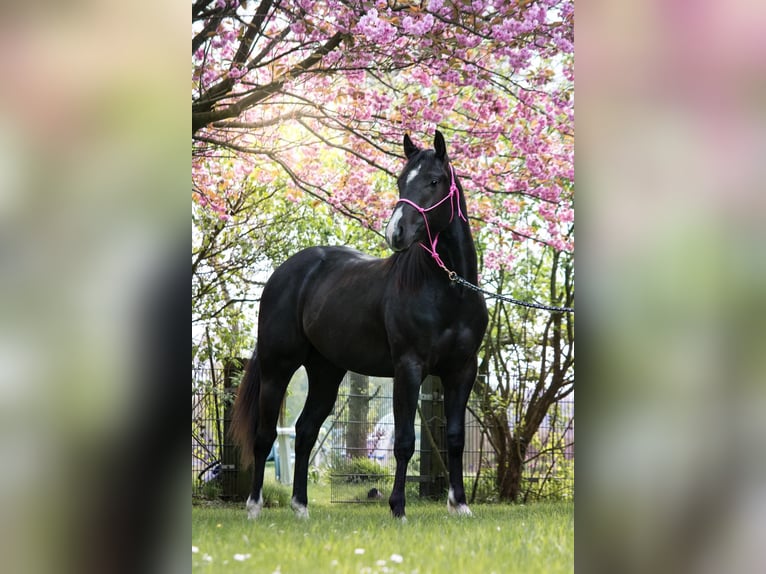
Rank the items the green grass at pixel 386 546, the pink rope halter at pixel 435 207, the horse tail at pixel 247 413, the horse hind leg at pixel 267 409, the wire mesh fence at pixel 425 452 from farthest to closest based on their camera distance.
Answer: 1. the wire mesh fence at pixel 425 452
2. the horse tail at pixel 247 413
3. the horse hind leg at pixel 267 409
4. the pink rope halter at pixel 435 207
5. the green grass at pixel 386 546

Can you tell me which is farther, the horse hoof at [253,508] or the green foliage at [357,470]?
the green foliage at [357,470]

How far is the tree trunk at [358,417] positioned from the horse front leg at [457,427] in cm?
359

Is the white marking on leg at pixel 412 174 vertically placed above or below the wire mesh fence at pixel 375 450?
above

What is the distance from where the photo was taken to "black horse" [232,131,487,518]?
397 cm

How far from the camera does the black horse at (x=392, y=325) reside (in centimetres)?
397

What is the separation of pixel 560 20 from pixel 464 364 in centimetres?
271

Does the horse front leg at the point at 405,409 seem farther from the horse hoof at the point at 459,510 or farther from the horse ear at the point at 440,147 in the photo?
the horse ear at the point at 440,147

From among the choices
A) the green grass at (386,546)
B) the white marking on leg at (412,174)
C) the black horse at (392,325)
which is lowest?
the green grass at (386,546)

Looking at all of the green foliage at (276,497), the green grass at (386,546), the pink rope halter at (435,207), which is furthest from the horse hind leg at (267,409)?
the green foliage at (276,497)

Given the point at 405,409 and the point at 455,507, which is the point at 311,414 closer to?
the point at 405,409

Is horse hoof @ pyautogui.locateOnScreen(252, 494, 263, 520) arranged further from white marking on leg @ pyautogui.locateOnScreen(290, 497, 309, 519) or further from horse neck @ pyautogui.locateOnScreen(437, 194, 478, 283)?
horse neck @ pyautogui.locateOnScreen(437, 194, 478, 283)

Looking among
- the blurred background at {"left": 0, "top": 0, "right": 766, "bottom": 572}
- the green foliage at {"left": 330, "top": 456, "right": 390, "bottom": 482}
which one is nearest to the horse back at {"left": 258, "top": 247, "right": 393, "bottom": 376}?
the blurred background at {"left": 0, "top": 0, "right": 766, "bottom": 572}

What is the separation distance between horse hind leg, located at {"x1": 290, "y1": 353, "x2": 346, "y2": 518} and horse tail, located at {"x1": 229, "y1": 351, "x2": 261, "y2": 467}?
0.27 meters
